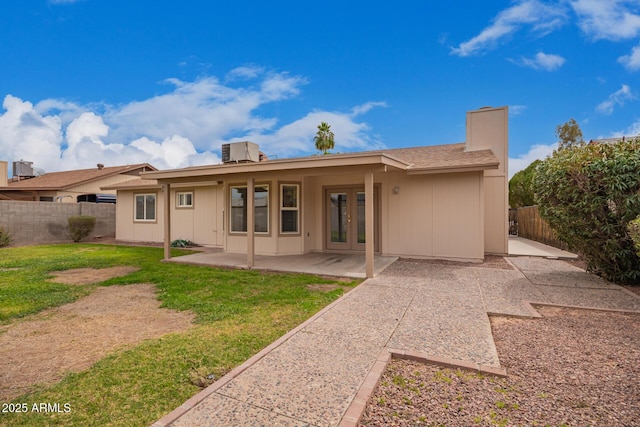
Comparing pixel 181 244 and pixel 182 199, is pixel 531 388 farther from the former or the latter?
pixel 182 199

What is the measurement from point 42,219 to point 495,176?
18872mm

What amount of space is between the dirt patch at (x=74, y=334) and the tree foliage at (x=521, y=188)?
68.6ft

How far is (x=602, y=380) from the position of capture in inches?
107

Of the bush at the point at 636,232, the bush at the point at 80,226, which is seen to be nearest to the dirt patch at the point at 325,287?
the bush at the point at 636,232

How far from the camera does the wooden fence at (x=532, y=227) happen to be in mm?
12054

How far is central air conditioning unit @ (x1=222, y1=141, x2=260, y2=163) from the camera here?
11.1m

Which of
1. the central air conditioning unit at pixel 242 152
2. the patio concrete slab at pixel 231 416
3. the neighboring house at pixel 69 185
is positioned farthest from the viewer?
the neighboring house at pixel 69 185

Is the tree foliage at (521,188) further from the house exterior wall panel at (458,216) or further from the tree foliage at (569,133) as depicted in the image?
the house exterior wall panel at (458,216)

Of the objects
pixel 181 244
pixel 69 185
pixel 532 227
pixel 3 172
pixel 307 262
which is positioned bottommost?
pixel 307 262

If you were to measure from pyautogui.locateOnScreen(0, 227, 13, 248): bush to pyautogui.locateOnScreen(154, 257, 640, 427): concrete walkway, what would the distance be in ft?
49.8

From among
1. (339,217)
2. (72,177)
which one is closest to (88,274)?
(339,217)

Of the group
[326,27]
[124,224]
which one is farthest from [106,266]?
[326,27]

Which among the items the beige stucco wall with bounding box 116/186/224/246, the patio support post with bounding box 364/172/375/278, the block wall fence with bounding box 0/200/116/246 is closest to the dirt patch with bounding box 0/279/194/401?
the patio support post with bounding box 364/172/375/278

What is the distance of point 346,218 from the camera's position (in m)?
9.98
